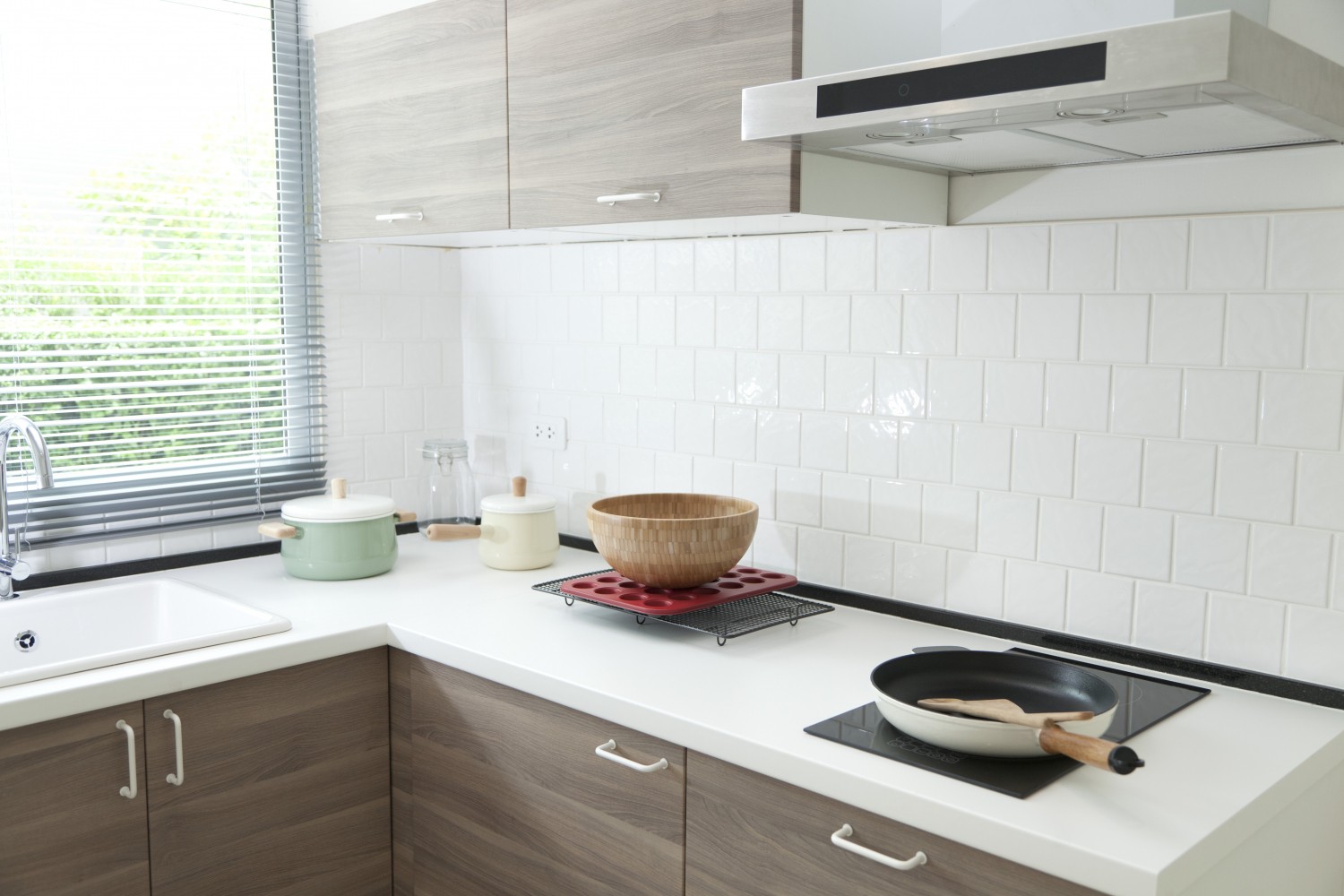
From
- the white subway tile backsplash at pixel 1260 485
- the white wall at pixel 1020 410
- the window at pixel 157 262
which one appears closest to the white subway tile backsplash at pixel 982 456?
the white wall at pixel 1020 410

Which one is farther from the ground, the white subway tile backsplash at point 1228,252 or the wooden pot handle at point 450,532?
the white subway tile backsplash at point 1228,252

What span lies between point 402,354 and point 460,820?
1.30 m

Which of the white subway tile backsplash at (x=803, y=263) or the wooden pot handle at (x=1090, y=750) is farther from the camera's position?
the white subway tile backsplash at (x=803, y=263)

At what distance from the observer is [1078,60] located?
1220mm

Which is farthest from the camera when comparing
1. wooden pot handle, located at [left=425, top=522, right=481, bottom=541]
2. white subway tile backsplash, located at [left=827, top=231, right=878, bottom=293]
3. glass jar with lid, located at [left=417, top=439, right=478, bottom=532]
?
glass jar with lid, located at [left=417, top=439, right=478, bottom=532]

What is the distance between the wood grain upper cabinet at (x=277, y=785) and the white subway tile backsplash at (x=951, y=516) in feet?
3.41

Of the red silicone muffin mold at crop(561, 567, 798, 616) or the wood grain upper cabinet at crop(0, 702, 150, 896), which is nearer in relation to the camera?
the wood grain upper cabinet at crop(0, 702, 150, 896)

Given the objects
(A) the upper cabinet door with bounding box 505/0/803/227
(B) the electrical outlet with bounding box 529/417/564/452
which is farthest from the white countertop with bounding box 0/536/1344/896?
(A) the upper cabinet door with bounding box 505/0/803/227

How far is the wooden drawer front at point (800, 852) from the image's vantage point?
1.28m

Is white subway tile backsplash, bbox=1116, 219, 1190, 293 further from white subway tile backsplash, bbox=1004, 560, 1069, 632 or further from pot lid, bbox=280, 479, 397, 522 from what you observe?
pot lid, bbox=280, 479, 397, 522

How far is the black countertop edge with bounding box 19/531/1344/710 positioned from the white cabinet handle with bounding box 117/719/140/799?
2.19 ft

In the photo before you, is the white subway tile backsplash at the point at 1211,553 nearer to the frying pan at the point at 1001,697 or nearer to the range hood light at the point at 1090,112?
the frying pan at the point at 1001,697

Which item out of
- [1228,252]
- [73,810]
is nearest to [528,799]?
[73,810]

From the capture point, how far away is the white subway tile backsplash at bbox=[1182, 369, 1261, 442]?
65.8 inches
